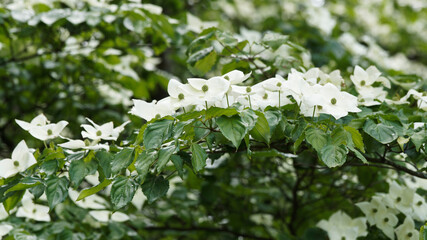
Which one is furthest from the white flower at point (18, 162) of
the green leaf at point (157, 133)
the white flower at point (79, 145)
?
the green leaf at point (157, 133)

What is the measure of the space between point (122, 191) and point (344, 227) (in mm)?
929

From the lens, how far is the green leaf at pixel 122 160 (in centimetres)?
121

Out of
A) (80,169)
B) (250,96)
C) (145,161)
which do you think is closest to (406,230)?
(250,96)

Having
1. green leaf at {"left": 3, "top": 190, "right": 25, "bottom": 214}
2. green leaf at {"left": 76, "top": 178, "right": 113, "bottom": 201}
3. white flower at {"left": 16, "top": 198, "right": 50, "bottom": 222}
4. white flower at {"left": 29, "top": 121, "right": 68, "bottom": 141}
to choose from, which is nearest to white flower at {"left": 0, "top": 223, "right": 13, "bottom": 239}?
white flower at {"left": 16, "top": 198, "right": 50, "bottom": 222}

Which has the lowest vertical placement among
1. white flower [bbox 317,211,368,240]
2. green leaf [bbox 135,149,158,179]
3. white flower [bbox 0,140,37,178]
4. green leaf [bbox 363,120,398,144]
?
white flower [bbox 317,211,368,240]

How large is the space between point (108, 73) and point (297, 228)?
4.33 ft

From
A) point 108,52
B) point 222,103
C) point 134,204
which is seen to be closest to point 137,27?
point 108,52

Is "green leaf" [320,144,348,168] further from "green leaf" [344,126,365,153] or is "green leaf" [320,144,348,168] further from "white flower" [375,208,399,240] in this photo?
"white flower" [375,208,399,240]

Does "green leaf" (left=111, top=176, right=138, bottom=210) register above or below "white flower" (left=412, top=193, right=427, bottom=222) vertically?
above

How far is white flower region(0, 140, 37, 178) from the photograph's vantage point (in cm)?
136

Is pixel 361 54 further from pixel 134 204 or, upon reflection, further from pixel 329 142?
pixel 329 142

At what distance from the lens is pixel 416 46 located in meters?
5.48

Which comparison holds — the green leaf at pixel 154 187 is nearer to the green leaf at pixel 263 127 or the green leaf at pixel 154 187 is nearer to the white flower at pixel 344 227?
the green leaf at pixel 263 127

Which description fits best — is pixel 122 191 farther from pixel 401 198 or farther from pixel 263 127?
pixel 401 198
